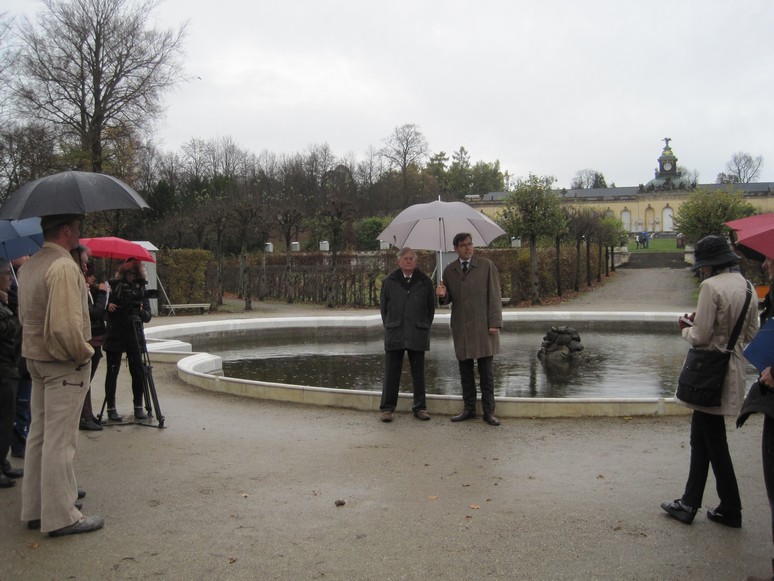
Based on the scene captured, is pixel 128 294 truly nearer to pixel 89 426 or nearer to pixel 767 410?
pixel 89 426

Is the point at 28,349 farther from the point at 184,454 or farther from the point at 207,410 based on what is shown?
the point at 207,410

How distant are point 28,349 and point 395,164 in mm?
76569

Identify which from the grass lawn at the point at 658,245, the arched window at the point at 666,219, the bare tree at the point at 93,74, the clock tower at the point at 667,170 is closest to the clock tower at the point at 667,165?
the clock tower at the point at 667,170

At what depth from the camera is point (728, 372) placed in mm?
4660

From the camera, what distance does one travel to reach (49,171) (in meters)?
28.5

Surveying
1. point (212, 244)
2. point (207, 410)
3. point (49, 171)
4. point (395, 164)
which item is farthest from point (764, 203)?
point (207, 410)

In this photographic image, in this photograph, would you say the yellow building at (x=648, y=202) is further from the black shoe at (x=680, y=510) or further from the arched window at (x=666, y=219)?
the black shoe at (x=680, y=510)

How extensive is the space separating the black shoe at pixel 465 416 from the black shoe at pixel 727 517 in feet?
10.5

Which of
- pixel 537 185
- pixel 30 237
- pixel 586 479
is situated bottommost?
pixel 586 479

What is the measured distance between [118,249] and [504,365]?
22.8ft

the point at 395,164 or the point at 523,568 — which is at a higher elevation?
the point at 395,164

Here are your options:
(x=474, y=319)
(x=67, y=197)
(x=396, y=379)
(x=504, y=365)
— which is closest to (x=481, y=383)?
(x=474, y=319)

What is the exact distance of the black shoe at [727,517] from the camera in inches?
183

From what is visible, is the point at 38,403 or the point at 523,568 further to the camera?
the point at 38,403
